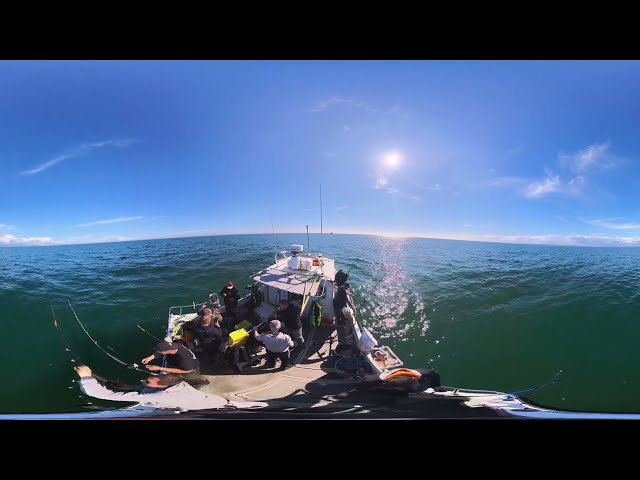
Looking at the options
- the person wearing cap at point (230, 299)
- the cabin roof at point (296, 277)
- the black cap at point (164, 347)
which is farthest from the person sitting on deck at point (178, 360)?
the cabin roof at point (296, 277)

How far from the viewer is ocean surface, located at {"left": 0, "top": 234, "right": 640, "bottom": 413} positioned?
214 inches

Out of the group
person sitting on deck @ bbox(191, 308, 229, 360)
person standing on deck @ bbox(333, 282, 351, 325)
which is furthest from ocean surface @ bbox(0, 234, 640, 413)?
person standing on deck @ bbox(333, 282, 351, 325)

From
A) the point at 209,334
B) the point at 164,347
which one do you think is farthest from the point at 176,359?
the point at 209,334

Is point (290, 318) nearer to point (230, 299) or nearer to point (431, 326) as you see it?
point (230, 299)

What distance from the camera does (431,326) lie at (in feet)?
28.8

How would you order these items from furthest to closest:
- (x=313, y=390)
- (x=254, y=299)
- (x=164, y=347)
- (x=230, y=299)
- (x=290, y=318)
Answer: (x=254, y=299) → (x=230, y=299) → (x=290, y=318) → (x=313, y=390) → (x=164, y=347)

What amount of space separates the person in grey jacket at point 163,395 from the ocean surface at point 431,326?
0.14m

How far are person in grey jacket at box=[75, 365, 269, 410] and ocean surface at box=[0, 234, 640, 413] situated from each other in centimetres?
14

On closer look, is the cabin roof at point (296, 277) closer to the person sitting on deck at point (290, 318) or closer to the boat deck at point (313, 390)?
the person sitting on deck at point (290, 318)

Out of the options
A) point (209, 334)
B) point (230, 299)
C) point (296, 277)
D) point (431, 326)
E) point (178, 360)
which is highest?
point (296, 277)

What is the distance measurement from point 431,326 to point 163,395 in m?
8.95

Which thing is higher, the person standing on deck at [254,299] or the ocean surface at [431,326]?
the person standing on deck at [254,299]

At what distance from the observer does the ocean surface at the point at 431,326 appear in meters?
5.43
